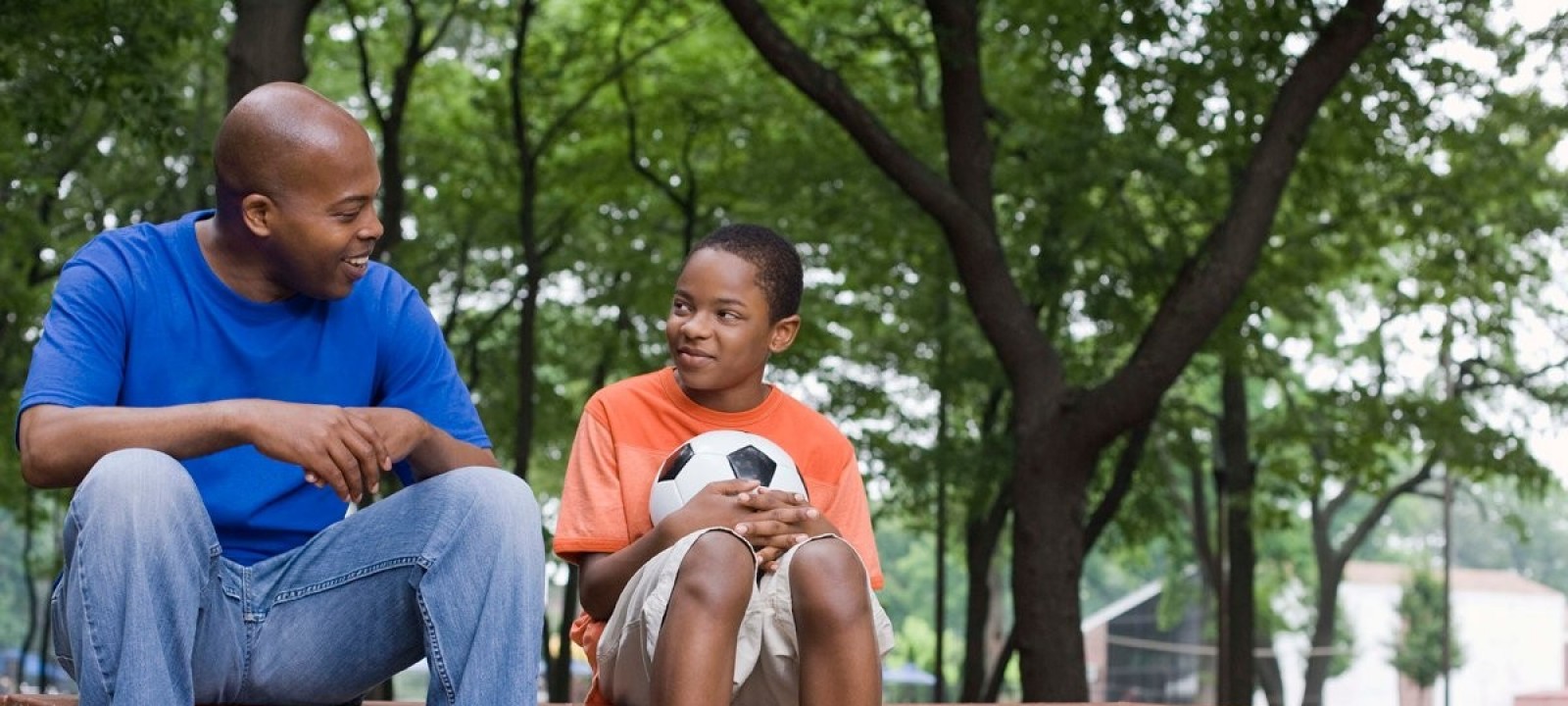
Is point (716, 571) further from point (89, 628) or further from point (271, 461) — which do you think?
point (89, 628)

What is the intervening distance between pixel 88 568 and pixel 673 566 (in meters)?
1.15

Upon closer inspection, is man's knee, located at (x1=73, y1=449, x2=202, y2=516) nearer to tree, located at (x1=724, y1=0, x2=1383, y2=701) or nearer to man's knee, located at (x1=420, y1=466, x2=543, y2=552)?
man's knee, located at (x1=420, y1=466, x2=543, y2=552)

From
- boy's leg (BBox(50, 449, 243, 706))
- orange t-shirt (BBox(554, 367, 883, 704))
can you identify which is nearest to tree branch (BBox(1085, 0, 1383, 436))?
orange t-shirt (BBox(554, 367, 883, 704))

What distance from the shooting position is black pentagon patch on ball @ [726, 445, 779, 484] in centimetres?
388

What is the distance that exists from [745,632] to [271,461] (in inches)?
40.2

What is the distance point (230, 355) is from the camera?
121 inches

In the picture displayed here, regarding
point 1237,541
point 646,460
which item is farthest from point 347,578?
point 1237,541

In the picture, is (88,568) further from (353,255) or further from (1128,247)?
(1128,247)

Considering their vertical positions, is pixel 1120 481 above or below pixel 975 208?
below

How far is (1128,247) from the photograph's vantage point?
1590cm

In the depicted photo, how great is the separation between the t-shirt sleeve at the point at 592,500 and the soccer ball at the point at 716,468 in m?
0.09

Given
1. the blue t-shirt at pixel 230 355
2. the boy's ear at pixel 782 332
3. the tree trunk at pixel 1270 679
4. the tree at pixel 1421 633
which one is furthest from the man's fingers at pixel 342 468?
the tree at pixel 1421 633

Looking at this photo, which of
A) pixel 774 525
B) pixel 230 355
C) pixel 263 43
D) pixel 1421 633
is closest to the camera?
pixel 230 355

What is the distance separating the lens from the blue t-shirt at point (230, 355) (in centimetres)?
294
